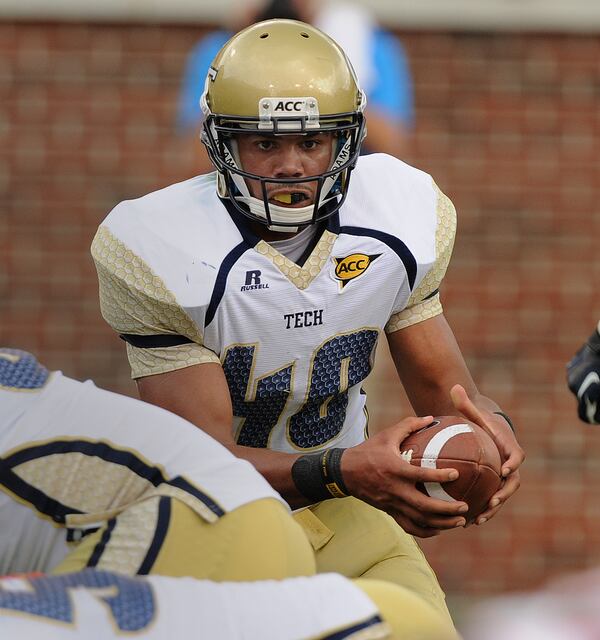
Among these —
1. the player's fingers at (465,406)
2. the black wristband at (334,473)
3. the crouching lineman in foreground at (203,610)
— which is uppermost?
the crouching lineman in foreground at (203,610)

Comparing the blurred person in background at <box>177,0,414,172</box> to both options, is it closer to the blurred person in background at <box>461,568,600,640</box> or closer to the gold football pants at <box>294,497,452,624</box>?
the blurred person in background at <box>461,568,600,640</box>

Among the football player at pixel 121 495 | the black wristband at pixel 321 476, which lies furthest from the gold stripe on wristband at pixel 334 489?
the football player at pixel 121 495

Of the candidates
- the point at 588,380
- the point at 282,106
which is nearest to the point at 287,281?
the point at 282,106

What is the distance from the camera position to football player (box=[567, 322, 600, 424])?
4023 millimetres

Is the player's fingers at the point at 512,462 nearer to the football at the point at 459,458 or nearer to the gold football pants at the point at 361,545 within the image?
the football at the point at 459,458

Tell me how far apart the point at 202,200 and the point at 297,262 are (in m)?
0.30

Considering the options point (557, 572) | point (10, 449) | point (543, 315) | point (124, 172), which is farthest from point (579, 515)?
point (10, 449)

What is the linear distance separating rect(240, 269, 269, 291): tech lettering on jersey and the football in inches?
21.0

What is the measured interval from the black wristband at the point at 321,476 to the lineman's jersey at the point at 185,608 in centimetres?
126

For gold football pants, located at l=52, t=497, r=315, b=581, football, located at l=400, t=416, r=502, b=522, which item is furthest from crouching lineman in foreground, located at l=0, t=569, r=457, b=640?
football, located at l=400, t=416, r=502, b=522

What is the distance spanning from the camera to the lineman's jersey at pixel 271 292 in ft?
12.2

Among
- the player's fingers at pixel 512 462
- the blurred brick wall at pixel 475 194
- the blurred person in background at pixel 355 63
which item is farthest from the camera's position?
the blurred brick wall at pixel 475 194

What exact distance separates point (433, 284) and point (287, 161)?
0.55 m

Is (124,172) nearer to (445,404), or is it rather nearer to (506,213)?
(506,213)
